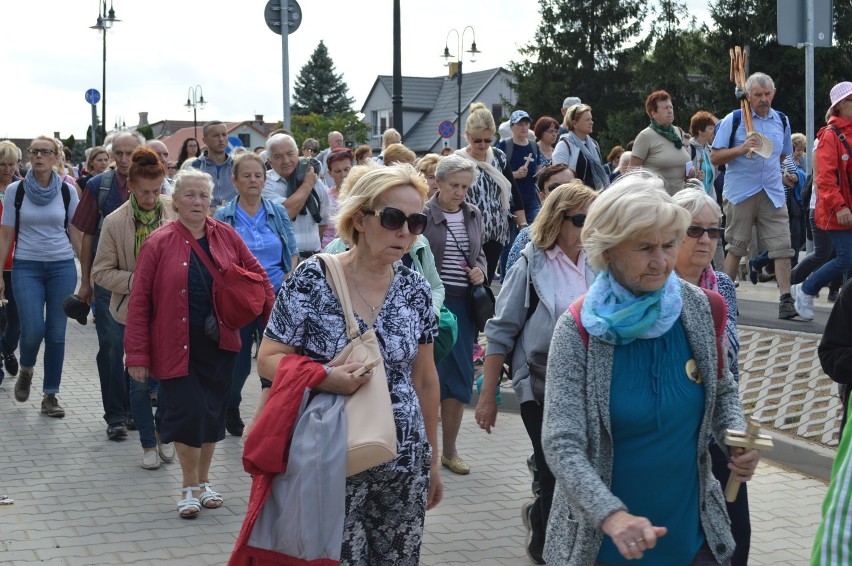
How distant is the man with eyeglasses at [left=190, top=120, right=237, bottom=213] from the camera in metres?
10.9

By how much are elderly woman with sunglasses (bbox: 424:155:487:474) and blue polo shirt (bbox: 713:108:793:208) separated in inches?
159

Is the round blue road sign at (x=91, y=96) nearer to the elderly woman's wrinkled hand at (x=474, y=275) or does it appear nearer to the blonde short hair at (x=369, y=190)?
the elderly woman's wrinkled hand at (x=474, y=275)

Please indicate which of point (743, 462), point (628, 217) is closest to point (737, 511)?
point (743, 462)

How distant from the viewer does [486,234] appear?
30.6 feet

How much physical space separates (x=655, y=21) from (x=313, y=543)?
2151 inches

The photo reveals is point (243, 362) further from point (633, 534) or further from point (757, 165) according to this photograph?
point (633, 534)

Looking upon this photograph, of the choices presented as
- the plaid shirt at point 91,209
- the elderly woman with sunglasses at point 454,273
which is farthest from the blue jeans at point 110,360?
the elderly woman with sunglasses at point 454,273

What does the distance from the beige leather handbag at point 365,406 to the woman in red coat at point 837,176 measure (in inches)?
254

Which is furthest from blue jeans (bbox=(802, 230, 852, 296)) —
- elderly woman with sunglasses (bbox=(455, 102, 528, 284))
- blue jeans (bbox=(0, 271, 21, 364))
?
blue jeans (bbox=(0, 271, 21, 364))

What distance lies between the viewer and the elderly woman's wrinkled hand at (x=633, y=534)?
2971 millimetres

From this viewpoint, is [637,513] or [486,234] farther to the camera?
[486,234]

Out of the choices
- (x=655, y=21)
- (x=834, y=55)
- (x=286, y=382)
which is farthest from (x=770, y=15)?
(x=286, y=382)

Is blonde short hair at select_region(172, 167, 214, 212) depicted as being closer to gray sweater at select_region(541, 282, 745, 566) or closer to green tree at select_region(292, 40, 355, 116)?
gray sweater at select_region(541, 282, 745, 566)

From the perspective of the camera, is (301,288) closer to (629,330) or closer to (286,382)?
(286,382)
